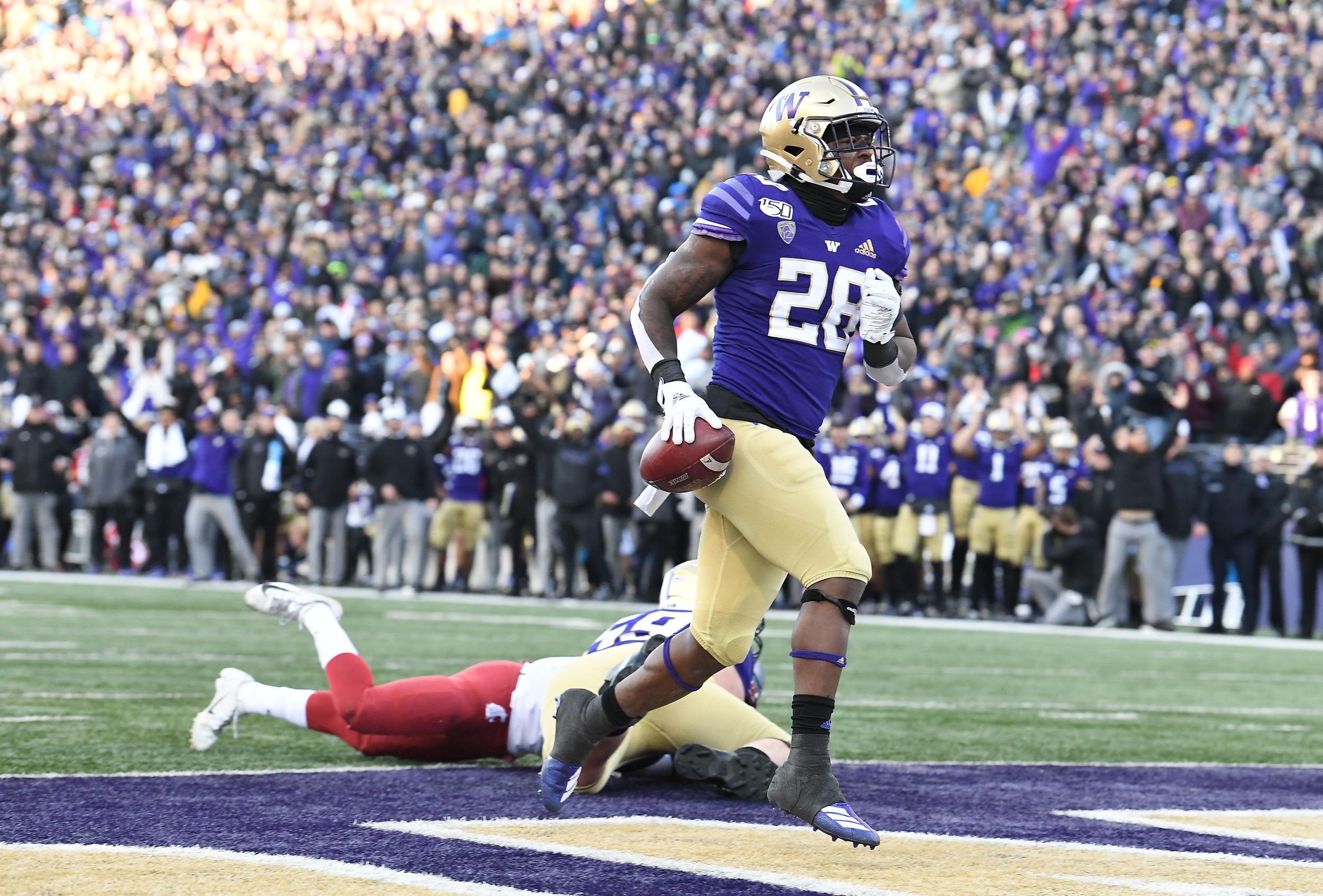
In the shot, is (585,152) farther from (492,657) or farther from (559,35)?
(492,657)

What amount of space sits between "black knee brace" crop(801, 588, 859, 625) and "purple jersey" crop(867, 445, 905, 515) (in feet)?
40.8

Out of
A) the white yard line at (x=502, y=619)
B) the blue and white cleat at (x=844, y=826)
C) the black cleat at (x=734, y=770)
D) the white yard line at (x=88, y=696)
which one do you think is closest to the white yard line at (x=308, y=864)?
the blue and white cleat at (x=844, y=826)

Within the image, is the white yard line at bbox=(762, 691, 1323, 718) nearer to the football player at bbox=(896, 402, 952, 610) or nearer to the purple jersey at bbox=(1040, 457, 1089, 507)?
the purple jersey at bbox=(1040, 457, 1089, 507)

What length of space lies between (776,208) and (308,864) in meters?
2.01

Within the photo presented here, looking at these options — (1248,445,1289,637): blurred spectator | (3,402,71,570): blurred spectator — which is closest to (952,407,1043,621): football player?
(1248,445,1289,637): blurred spectator

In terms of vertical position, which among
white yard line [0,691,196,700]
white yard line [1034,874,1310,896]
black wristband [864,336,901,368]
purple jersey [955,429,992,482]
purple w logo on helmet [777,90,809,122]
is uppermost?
purple w logo on helmet [777,90,809,122]

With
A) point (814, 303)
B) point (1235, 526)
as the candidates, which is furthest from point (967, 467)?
point (814, 303)

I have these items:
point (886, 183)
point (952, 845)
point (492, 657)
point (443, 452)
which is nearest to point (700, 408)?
point (886, 183)

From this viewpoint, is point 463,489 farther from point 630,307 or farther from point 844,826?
point 844,826

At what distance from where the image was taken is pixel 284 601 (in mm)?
6066

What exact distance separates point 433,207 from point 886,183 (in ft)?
62.3

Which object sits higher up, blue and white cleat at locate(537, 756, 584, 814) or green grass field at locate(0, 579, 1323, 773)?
blue and white cleat at locate(537, 756, 584, 814)

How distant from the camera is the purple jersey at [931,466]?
16.5m

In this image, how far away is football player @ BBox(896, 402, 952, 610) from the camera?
16.5 meters
